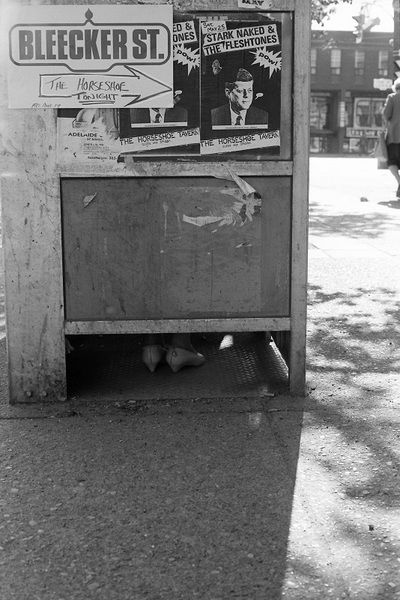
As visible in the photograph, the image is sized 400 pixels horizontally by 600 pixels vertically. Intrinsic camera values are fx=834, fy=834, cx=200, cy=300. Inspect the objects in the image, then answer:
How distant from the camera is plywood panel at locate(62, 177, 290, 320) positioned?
404 centimetres

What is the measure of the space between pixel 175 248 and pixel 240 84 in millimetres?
843

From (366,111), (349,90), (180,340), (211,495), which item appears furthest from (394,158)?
(366,111)

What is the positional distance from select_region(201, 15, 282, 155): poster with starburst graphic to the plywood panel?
206 millimetres

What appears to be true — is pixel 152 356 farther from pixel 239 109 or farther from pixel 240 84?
pixel 240 84

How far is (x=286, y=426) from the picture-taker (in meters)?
3.94

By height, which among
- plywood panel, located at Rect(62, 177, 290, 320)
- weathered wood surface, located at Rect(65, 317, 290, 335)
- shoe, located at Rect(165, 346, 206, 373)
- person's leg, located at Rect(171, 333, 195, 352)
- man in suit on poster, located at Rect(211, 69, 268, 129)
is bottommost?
shoe, located at Rect(165, 346, 206, 373)

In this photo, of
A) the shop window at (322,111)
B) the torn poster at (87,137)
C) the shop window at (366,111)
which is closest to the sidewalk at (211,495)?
the torn poster at (87,137)

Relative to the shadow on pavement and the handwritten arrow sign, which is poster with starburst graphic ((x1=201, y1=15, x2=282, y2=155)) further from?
the shadow on pavement

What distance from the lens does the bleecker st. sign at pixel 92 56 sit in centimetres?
386

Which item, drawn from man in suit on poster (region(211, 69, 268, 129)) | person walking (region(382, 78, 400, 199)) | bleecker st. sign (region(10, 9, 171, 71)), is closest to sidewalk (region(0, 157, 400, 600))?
man in suit on poster (region(211, 69, 268, 129))

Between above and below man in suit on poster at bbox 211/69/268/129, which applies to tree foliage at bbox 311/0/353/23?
above

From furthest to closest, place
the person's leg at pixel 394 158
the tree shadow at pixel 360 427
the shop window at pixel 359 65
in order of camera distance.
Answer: the shop window at pixel 359 65 → the person's leg at pixel 394 158 → the tree shadow at pixel 360 427

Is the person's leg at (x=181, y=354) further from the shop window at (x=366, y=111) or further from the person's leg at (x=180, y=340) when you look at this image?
the shop window at (x=366, y=111)

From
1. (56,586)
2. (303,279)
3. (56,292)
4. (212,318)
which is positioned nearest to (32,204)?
(56,292)
